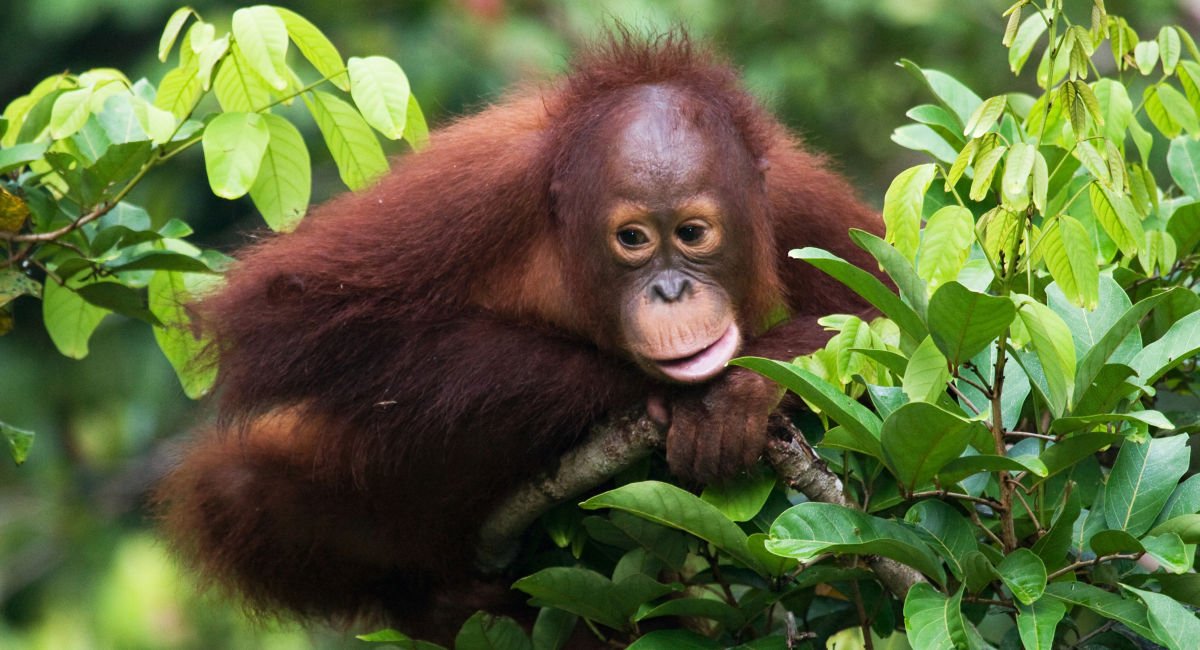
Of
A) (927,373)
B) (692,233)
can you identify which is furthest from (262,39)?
(927,373)

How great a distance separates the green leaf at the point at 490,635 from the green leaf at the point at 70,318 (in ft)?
3.53

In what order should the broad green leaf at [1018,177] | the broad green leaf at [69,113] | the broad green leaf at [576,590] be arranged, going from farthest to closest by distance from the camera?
the broad green leaf at [69,113]
the broad green leaf at [576,590]
the broad green leaf at [1018,177]

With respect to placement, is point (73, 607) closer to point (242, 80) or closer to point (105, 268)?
point (105, 268)

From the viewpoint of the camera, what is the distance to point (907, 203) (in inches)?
72.9

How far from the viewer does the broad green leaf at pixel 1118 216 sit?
6.04ft

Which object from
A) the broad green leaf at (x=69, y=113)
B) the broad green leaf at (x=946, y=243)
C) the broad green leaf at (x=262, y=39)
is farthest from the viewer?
the broad green leaf at (x=69, y=113)

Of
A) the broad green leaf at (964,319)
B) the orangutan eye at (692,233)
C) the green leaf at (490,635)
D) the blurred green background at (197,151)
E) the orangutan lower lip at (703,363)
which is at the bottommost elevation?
the blurred green background at (197,151)

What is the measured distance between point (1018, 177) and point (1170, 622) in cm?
57

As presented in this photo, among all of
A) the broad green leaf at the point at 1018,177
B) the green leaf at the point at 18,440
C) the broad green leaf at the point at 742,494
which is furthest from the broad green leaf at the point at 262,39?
the broad green leaf at the point at 1018,177

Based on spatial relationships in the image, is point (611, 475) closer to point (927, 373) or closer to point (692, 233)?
point (692, 233)

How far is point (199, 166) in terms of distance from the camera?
6.54 m

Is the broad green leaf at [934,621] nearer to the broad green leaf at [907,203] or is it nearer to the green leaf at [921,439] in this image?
the green leaf at [921,439]

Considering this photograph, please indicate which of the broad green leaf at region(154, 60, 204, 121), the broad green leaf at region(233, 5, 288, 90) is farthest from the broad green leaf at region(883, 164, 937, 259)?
the broad green leaf at region(154, 60, 204, 121)

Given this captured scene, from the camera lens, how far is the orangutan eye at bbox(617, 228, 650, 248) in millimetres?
2518
